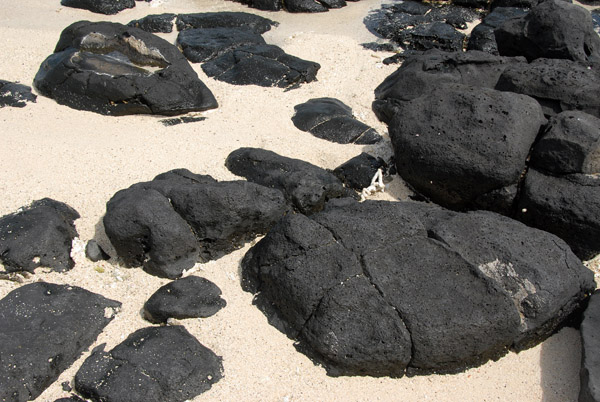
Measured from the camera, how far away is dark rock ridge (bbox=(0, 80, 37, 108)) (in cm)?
686

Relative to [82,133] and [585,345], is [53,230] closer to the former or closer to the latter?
[82,133]

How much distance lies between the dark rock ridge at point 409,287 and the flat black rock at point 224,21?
5.88 m

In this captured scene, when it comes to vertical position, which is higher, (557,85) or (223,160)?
(557,85)

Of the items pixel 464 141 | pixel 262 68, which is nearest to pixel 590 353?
pixel 464 141

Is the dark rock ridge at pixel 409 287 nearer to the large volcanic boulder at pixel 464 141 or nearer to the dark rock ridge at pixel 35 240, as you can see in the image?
the large volcanic boulder at pixel 464 141

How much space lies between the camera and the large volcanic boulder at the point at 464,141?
5.05m

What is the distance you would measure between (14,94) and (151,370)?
4.72 m

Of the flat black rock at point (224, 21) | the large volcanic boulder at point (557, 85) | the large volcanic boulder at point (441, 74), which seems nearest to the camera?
the large volcanic boulder at point (557, 85)

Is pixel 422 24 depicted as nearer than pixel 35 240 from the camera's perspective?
No

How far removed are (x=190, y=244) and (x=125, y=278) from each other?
0.56 metres

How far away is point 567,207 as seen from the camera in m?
4.84

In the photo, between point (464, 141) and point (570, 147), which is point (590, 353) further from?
point (464, 141)

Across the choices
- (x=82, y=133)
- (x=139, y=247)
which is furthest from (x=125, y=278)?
(x=82, y=133)

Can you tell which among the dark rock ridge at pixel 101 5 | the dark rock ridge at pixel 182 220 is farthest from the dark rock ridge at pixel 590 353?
the dark rock ridge at pixel 101 5
